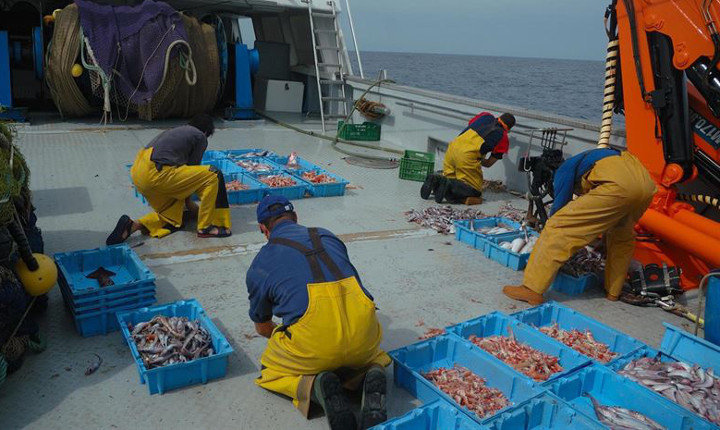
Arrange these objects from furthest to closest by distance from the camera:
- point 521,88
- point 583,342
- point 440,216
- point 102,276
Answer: point 521,88 < point 440,216 < point 102,276 < point 583,342

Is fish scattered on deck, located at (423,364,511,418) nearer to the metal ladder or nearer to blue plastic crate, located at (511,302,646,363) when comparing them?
blue plastic crate, located at (511,302,646,363)

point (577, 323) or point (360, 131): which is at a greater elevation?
point (360, 131)

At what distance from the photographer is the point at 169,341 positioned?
12.0 ft

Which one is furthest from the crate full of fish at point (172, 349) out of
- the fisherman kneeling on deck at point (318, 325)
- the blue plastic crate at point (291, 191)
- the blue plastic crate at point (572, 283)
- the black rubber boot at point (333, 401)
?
the blue plastic crate at point (291, 191)

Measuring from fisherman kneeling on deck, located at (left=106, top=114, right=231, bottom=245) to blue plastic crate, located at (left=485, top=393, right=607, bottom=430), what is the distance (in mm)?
3711

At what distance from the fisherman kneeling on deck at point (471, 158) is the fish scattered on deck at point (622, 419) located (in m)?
4.53

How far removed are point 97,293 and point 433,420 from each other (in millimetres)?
2420

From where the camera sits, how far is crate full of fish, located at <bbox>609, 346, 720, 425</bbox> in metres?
3.40

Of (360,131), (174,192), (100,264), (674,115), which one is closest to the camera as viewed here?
(100,264)

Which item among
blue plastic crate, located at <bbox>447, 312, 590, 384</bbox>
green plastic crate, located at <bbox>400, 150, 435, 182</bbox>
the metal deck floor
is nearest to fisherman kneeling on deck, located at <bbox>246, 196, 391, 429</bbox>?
the metal deck floor

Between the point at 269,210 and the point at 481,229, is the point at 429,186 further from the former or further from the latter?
the point at 269,210

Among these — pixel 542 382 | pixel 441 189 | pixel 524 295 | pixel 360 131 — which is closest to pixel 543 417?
pixel 542 382

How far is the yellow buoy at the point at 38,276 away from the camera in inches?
147

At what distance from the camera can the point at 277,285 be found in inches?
130
